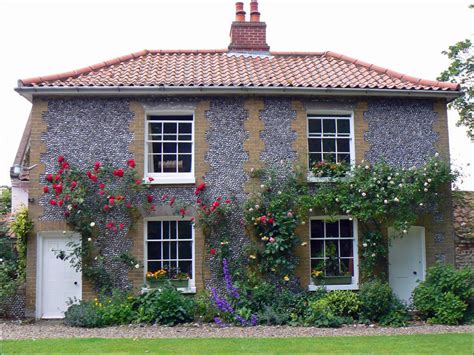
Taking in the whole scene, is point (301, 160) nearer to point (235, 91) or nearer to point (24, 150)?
point (235, 91)

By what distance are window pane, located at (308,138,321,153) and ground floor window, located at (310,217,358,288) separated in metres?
1.84

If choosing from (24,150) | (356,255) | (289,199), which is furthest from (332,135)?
(24,150)

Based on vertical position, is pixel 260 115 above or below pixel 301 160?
above

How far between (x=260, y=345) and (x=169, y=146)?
20.7 ft

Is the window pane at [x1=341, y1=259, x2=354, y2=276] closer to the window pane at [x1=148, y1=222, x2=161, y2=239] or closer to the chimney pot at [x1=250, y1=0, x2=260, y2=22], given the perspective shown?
the window pane at [x1=148, y1=222, x2=161, y2=239]

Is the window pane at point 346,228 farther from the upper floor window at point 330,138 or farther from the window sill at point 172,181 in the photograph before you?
Answer: the window sill at point 172,181

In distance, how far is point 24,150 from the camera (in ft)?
65.4

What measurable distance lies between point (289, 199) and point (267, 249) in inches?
53.9

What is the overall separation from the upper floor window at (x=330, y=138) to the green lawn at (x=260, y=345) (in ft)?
17.2

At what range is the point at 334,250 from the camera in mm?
14469

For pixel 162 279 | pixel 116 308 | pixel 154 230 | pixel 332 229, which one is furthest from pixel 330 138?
pixel 116 308

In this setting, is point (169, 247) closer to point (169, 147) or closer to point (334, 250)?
point (169, 147)

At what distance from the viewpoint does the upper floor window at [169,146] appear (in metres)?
14.7

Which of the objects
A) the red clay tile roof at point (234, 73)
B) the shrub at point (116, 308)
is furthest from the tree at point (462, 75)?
the shrub at point (116, 308)
